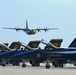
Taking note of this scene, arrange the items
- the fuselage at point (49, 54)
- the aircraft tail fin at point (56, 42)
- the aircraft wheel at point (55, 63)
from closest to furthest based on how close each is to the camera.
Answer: the fuselage at point (49, 54) → the aircraft wheel at point (55, 63) → the aircraft tail fin at point (56, 42)

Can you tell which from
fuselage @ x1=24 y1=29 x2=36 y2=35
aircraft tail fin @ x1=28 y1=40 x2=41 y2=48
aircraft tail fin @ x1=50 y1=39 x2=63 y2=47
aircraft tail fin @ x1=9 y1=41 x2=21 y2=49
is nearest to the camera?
aircraft tail fin @ x1=50 y1=39 x2=63 y2=47

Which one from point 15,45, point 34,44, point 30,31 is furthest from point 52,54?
point 30,31

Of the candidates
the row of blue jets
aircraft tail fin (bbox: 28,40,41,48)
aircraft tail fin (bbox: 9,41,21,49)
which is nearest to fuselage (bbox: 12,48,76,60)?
the row of blue jets

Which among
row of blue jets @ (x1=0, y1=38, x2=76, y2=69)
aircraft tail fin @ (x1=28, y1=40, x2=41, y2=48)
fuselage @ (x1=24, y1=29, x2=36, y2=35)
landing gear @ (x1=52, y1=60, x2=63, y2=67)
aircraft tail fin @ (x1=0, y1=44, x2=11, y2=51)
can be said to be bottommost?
landing gear @ (x1=52, y1=60, x2=63, y2=67)

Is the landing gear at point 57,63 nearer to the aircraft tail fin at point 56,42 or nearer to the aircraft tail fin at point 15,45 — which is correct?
the aircraft tail fin at point 56,42

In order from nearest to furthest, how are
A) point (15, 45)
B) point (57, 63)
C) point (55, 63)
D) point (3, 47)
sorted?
point (57, 63) < point (55, 63) < point (3, 47) < point (15, 45)

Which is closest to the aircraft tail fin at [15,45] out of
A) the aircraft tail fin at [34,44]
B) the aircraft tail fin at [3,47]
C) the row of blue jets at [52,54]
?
the aircraft tail fin at [3,47]

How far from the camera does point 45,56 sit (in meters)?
47.2

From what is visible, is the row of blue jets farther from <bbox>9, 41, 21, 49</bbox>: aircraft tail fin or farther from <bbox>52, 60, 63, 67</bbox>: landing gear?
<bbox>9, 41, 21, 49</bbox>: aircraft tail fin

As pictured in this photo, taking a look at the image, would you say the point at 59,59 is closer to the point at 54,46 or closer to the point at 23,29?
the point at 54,46

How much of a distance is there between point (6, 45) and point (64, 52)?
1906 cm

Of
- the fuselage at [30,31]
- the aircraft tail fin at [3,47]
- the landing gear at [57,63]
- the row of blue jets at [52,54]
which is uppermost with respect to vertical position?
the fuselage at [30,31]

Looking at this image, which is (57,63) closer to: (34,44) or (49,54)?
(49,54)

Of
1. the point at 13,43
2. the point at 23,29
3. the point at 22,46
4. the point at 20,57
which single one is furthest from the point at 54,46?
the point at 23,29
